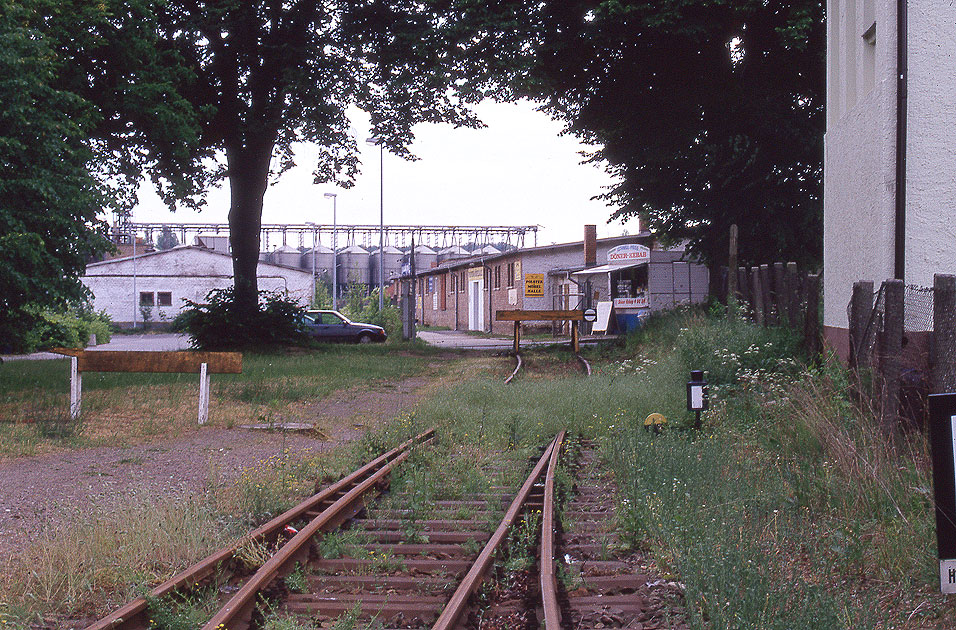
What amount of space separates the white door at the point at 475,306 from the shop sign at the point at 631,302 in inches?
752

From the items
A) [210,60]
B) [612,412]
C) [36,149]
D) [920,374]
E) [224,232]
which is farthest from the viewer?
[224,232]

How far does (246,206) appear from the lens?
27.6 metres

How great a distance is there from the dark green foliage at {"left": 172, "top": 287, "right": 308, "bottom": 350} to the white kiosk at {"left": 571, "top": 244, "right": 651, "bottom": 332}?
43.2 ft

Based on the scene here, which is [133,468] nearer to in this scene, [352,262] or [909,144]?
[909,144]

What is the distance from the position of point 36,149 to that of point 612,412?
8.67 m

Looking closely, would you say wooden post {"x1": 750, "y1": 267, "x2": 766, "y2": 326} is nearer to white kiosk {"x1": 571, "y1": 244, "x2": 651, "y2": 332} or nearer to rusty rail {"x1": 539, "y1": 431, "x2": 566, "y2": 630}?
rusty rail {"x1": 539, "y1": 431, "x2": 566, "y2": 630}

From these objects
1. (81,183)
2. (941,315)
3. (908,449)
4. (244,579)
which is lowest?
(244,579)

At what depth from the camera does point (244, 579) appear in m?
5.21

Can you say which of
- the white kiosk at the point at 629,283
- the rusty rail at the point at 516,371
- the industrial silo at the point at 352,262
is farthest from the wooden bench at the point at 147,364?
the industrial silo at the point at 352,262

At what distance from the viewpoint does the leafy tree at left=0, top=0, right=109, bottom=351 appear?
12.0 metres

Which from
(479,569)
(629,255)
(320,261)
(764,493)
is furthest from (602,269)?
(320,261)

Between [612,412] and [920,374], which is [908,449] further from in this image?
A: [612,412]

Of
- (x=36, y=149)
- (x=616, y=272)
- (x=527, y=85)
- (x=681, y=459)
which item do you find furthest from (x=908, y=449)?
(x=616, y=272)

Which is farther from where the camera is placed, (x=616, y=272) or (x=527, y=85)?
(x=616, y=272)
